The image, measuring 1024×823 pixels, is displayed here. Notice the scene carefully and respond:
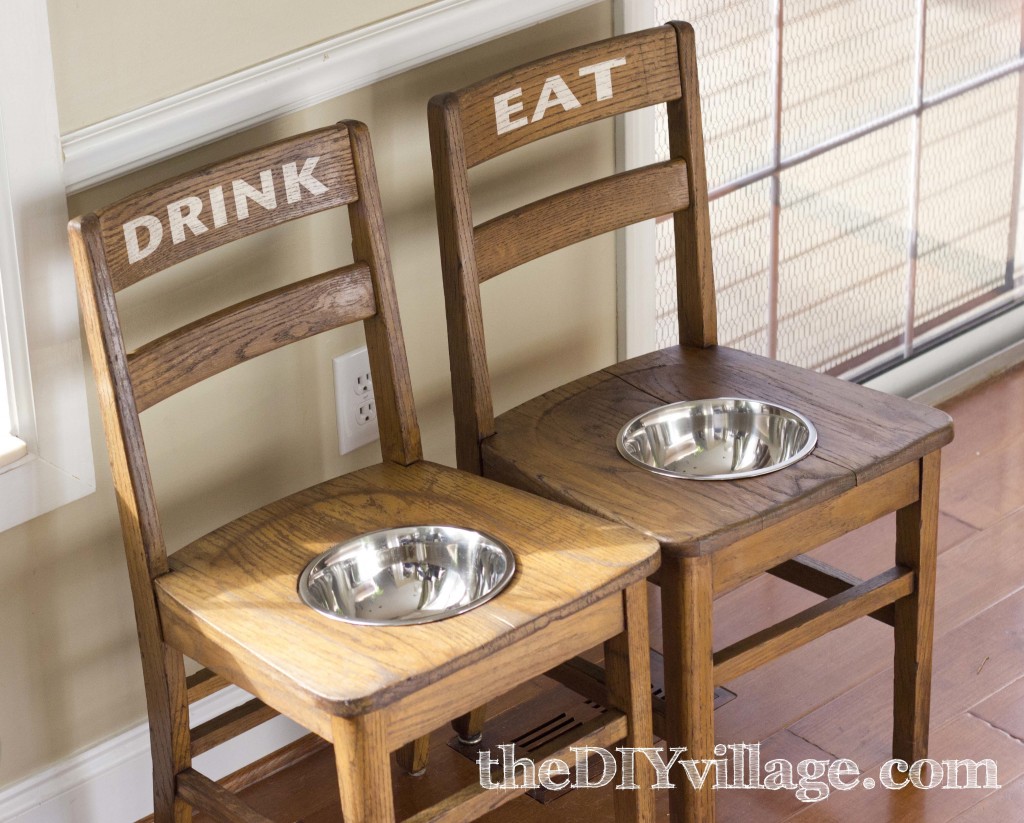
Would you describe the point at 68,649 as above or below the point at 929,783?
above

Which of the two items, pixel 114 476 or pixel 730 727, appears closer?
pixel 114 476

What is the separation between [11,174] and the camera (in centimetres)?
143

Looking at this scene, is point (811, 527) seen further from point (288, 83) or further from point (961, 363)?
point (961, 363)

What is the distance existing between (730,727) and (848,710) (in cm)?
15

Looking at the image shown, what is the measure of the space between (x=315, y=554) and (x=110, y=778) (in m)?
0.47

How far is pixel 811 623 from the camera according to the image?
1.62 metres

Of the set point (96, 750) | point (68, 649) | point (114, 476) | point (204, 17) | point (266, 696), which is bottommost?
point (96, 750)

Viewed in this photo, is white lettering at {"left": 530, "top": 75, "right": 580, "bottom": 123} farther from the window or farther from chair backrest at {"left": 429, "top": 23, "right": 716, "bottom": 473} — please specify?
the window

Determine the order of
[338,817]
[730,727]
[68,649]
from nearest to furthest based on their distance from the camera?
[68,649], [338,817], [730,727]

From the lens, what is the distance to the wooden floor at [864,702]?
1.75m

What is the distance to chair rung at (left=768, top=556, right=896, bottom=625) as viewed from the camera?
5.72 ft

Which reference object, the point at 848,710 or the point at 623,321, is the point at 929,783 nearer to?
the point at 848,710

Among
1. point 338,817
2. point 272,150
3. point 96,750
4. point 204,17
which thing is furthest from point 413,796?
point 204,17

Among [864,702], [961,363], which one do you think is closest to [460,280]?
[864,702]
